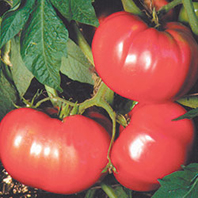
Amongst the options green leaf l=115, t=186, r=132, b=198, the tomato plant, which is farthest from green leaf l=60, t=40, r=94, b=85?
green leaf l=115, t=186, r=132, b=198

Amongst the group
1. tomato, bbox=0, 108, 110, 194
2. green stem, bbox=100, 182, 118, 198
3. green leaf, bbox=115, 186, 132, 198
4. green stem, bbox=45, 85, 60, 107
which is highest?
green stem, bbox=45, 85, 60, 107

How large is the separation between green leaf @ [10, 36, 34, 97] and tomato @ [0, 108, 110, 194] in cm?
9

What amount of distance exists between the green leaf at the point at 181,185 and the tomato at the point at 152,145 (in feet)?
0.26

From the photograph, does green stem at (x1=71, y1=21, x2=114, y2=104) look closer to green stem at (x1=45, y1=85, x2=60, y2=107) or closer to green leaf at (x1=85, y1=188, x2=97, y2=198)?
green stem at (x1=45, y1=85, x2=60, y2=107)

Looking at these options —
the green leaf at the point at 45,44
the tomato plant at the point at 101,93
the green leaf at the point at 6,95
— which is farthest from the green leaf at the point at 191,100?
the green leaf at the point at 6,95

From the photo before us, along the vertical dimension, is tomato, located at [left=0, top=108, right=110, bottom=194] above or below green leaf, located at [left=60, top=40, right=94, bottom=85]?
below

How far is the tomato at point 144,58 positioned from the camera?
0.41 m

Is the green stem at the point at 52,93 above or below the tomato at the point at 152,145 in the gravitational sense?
above

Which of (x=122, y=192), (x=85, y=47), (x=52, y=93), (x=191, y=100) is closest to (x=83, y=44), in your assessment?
(x=85, y=47)

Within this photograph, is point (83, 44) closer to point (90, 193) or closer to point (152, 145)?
point (152, 145)

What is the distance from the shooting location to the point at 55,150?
19.9 inches

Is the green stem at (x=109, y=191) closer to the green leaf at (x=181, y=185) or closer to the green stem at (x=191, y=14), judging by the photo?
the green leaf at (x=181, y=185)

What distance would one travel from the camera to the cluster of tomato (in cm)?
42

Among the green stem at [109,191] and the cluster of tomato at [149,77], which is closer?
the cluster of tomato at [149,77]
